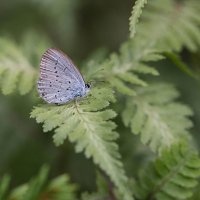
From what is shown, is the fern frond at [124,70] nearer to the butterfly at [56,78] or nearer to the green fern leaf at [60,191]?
the butterfly at [56,78]

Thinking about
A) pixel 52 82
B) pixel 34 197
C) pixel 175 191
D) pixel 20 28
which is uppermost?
pixel 20 28

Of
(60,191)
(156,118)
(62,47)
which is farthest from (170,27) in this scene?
Answer: (62,47)

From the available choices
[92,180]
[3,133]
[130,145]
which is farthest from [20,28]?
[130,145]

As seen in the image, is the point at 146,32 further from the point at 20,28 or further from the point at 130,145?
the point at 20,28

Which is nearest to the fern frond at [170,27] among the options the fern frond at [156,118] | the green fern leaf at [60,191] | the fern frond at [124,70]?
the fern frond at [124,70]

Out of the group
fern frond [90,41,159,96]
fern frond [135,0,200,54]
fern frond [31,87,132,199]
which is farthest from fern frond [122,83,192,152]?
fern frond [31,87,132,199]

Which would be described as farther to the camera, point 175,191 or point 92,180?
point 92,180
